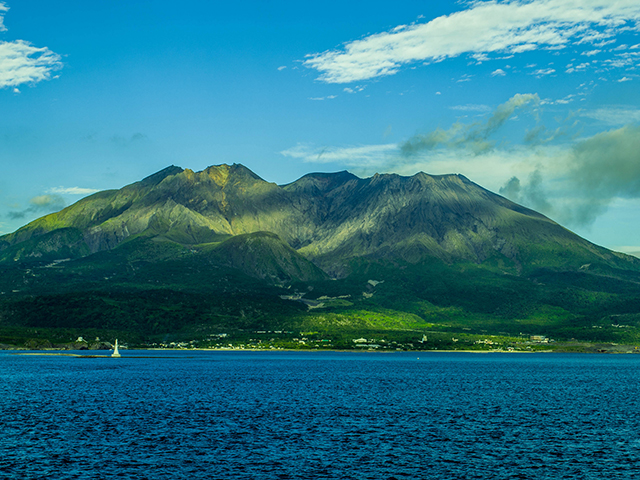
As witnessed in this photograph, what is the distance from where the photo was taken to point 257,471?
200ft

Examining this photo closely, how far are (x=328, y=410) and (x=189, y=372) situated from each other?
97.4 meters

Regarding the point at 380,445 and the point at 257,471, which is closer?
the point at 257,471

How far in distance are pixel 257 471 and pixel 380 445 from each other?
19387mm

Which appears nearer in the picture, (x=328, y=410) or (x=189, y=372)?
(x=328, y=410)

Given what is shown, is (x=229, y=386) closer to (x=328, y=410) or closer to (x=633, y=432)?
(x=328, y=410)

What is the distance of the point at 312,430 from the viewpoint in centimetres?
8488

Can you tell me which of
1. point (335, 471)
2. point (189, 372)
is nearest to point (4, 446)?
point (335, 471)

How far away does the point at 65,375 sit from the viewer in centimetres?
17088

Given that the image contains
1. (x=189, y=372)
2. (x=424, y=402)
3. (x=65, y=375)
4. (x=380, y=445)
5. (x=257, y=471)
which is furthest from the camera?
(x=189, y=372)

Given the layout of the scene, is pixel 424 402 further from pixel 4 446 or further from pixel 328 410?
pixel 4 446

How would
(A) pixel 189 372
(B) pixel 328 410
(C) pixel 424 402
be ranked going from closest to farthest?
(B) pixel 328 410 → (C) pixel 424 402 → (A) pixel 189 372

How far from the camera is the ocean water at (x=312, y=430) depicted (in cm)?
6209

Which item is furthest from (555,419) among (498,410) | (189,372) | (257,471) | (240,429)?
(189,372)

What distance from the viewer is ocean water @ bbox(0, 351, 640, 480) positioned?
62.1 meters
